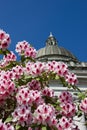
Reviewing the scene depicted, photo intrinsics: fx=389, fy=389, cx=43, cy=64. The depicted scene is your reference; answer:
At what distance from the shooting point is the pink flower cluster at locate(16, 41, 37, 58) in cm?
827

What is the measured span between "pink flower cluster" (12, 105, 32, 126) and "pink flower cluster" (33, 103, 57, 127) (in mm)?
108

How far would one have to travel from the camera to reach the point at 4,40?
7.60 metres

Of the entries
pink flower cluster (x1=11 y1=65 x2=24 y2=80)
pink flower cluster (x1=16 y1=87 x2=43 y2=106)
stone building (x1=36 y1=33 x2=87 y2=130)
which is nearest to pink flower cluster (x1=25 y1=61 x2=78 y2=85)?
pink flower cluster (x1=11 y1=65 x2=24 y2=80)

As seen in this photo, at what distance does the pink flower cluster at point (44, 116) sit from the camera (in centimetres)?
617

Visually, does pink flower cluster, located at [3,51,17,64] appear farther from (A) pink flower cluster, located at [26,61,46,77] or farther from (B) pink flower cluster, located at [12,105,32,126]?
(B) pink flower cluster, located at [12,105,32,126]

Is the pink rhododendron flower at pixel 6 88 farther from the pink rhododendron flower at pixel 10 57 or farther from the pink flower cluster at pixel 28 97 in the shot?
the pink rhododendron flower at pixel 10 57

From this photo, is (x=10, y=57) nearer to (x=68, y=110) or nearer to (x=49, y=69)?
(x=49, y=69)

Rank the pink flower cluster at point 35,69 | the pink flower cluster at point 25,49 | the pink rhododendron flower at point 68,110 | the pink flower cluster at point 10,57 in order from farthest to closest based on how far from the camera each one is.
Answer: the pink flower cluster at point 25,49, the pink flower cluster at point 10,57, the pink flower cluster at point 35,69, the pink rhododendron flower at point 68,110

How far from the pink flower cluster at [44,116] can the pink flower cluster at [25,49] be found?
85.2 inches

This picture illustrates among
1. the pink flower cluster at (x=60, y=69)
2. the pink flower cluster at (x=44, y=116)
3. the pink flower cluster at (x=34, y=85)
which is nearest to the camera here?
the pink flower cluster at (x=44, y=116)

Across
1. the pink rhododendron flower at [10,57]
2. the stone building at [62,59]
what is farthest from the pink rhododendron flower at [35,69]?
the stone building at [62,59]

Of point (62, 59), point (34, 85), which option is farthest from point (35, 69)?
point (62, 59)

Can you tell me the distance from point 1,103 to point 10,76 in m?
0.68

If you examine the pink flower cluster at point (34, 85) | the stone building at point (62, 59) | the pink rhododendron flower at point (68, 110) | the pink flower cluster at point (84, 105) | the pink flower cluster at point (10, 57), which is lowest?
the pink rhododendron flower at point (68, 110)
